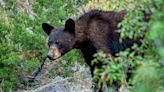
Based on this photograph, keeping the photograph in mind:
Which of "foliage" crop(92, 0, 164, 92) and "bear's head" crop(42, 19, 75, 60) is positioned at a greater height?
"foliage" crop(92, 0, 164, 92)

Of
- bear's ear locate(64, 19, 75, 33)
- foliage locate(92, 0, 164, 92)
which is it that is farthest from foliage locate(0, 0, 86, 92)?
foliage locate(92, 0, 164, 92)

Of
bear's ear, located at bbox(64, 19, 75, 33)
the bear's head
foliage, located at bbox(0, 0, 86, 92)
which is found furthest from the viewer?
foliage, located at bbox(0, 0, 86, 92)

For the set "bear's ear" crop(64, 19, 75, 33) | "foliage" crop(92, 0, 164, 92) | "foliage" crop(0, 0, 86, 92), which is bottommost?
"foliage" crop(0, 0, 86, 92)

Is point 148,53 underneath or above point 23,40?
above

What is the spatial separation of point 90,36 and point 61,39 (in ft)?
1.53

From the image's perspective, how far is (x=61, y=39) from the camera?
8.81 metres

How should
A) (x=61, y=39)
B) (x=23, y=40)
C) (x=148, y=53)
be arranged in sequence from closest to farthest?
1. (x=148, y=53)
2. (x=61, y=39)
3. (x=23, y=40)

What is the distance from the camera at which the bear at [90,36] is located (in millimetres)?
8695

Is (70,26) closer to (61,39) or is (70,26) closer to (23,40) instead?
(61,39)

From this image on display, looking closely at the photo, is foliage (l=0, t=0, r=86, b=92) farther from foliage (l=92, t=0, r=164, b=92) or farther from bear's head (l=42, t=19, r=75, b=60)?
foliage (l=92, t=0, r=164, b=92)

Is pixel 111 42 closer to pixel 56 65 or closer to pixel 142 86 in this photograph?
pixel 56 65

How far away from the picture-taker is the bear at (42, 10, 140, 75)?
8695mm

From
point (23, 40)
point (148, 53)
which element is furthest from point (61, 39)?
point (148, 53)

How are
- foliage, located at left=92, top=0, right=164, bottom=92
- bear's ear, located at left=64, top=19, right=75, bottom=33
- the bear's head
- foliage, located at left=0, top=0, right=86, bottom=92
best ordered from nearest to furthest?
foliage, located at left=92, top=0, right=164, bottom=92 → the bear's head → bear's ear, located at left=64, top=19, right=75, bottom=33 → foliage, located at left=0, top=0, right=86, bottom=92
